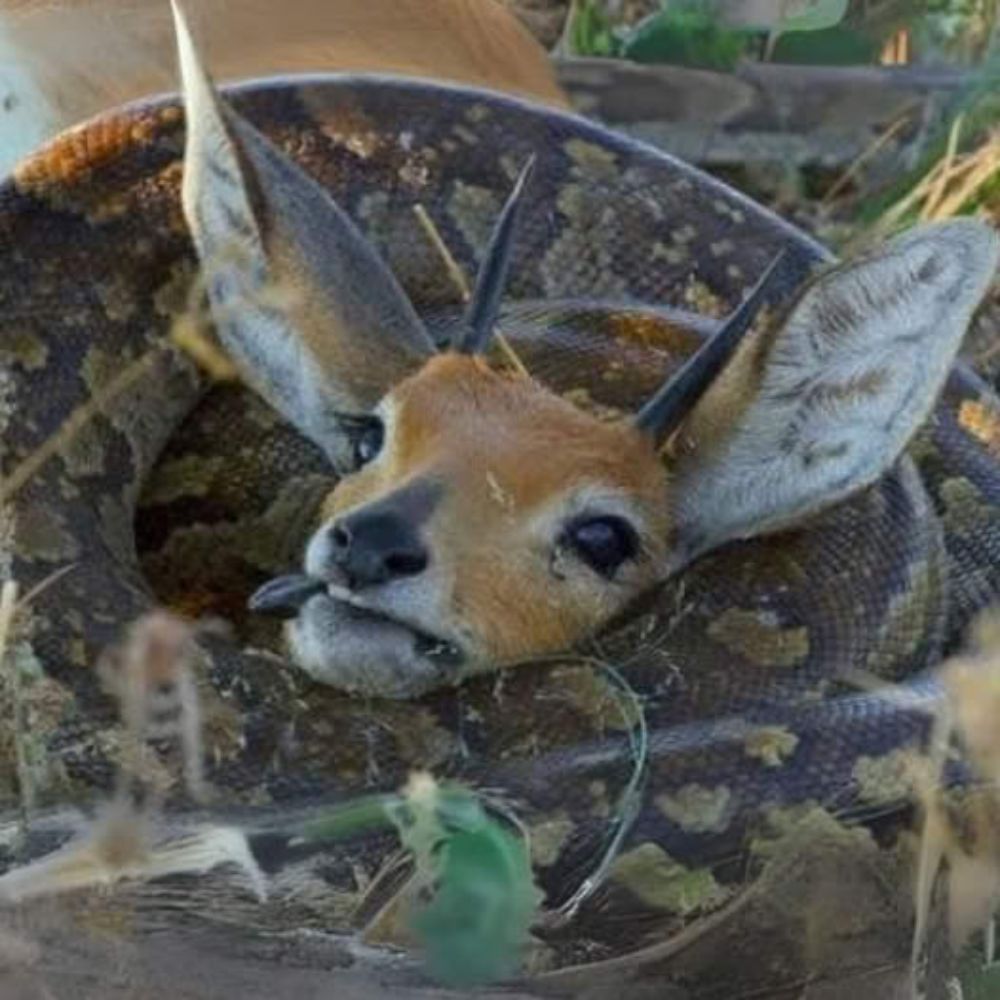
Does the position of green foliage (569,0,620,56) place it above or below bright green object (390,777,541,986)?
below

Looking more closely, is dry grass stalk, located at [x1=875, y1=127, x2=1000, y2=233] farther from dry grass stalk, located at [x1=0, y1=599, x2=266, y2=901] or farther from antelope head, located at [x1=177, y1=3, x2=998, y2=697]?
dry grass stalk, located at [x1=0, y1=599, x2=266, y2=901]

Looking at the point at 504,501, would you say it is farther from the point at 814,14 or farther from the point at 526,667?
the point at 814,14

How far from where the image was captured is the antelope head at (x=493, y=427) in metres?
4.05

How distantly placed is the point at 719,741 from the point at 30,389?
138 cm

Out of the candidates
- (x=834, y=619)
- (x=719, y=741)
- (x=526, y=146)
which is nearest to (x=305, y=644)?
(x=719, y=741)

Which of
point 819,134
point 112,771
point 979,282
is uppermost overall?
point 979,282

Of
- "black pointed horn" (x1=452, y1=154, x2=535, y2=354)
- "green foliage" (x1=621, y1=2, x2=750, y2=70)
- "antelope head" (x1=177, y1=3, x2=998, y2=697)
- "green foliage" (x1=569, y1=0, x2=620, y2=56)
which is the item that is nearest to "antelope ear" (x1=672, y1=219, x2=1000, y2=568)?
"antelope head" (x1=177, y1=3, x2=998, y2=697)

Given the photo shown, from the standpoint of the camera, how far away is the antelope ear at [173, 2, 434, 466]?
175 inches

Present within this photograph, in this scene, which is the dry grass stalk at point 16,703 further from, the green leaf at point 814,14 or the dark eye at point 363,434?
the green leaf at point 814,14

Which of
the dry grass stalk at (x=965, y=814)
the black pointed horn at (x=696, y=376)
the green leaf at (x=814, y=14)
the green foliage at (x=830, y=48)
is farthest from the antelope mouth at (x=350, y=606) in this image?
the green foliage at (x=830, y=48)

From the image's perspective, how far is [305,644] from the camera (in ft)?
13.6

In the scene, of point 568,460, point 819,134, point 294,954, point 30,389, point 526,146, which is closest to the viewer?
point 294,954

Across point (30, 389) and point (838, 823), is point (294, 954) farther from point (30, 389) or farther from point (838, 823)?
point (30, 389)

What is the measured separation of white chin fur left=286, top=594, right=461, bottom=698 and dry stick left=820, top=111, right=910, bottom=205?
3.28 metres
